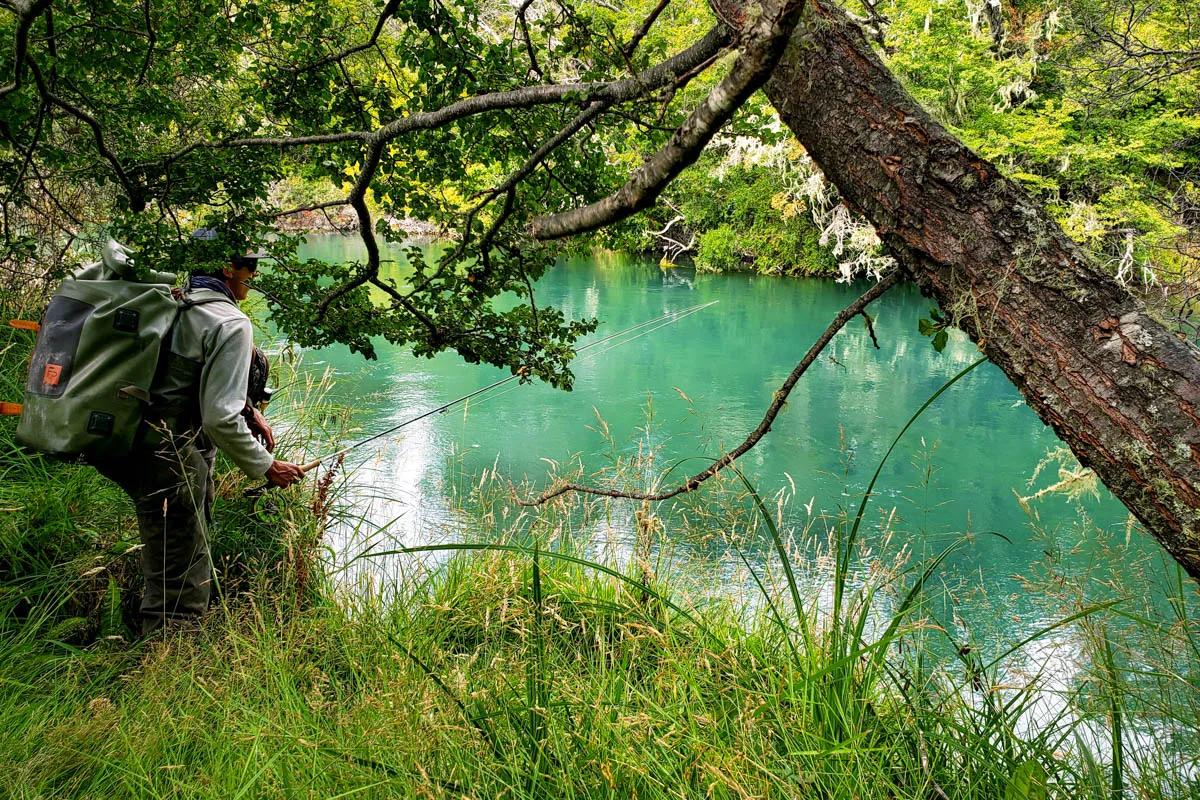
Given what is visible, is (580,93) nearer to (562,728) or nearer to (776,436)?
(562,728)

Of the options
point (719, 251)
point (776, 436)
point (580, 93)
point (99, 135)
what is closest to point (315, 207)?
point (99, 135)

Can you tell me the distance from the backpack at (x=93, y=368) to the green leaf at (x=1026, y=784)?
263 cm

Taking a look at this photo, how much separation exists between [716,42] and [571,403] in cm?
796

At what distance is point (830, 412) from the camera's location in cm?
974

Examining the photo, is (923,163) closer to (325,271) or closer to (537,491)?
(325,271)

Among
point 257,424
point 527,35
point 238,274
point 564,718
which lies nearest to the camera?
point 564,718

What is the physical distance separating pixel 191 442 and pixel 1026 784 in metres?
2.59

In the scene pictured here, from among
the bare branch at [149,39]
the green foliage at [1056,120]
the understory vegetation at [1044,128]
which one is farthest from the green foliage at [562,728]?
the green foliage at [1056,120]

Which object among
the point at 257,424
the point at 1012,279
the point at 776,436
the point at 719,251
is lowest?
the point at 776,436

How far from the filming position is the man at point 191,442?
9.00ft

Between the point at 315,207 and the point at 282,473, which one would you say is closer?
the point at 315,207

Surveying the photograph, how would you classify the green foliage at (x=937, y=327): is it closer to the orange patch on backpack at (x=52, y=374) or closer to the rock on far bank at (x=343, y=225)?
the rock on far bank at (x=343, y=225)

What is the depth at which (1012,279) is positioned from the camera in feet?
4.82

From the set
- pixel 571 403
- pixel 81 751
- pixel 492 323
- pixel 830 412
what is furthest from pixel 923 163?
pixel 830 412
